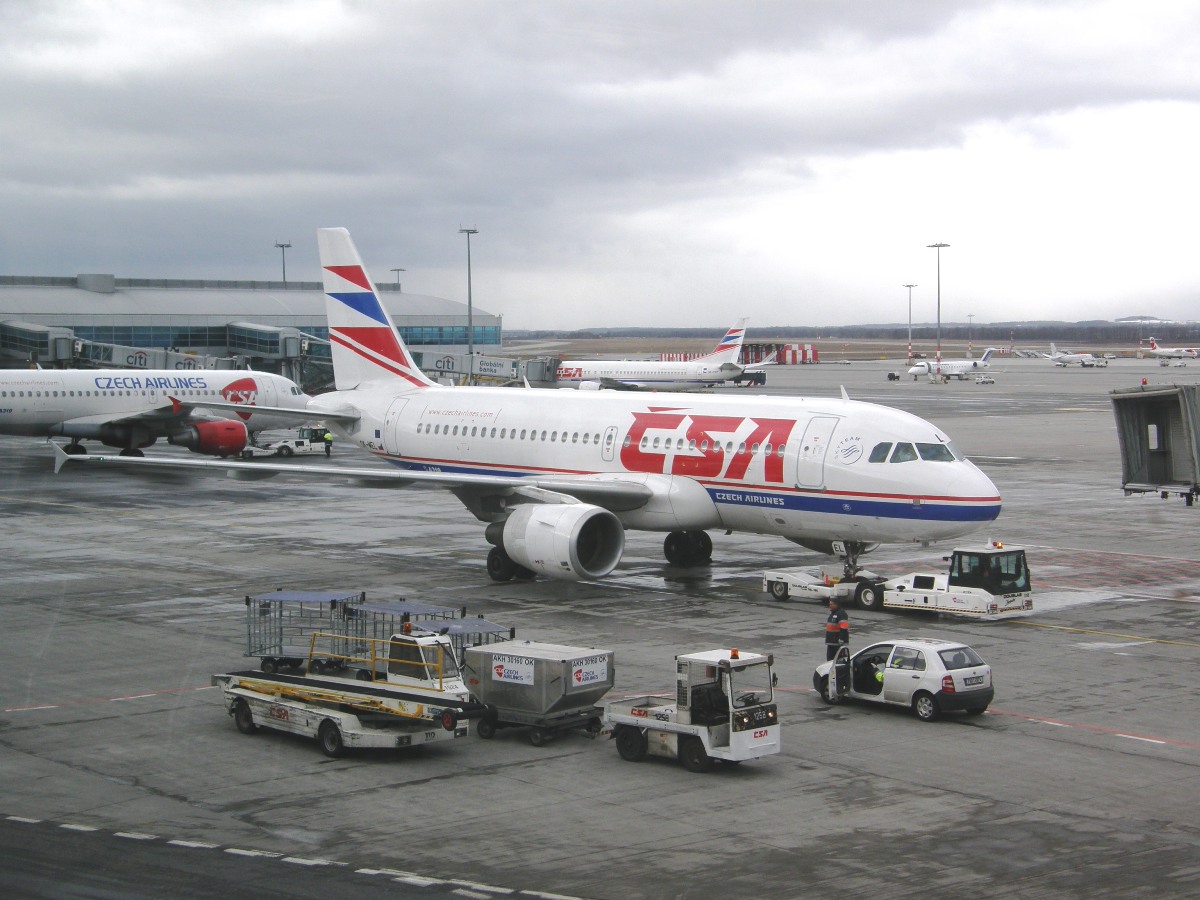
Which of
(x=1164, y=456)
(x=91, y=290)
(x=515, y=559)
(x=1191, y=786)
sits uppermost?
(x=91, y=290)

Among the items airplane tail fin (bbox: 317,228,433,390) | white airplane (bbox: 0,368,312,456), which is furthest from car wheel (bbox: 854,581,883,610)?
white airplane (bbox: 0,368,312,456)

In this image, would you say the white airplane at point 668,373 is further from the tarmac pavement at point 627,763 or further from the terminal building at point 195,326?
the tarmac pavement at point 627,763

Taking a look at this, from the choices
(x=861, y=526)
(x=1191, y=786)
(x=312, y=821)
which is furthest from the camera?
(x=861, y=526)

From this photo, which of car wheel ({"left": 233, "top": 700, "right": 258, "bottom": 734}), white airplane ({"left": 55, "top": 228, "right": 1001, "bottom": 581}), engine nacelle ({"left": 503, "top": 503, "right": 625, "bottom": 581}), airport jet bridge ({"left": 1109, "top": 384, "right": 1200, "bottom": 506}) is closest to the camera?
car wheel ({"left": 233, "top": 700, "right": 258, "bottom": 734})

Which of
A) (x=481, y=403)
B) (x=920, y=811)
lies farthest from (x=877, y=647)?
(x=481, y=403)

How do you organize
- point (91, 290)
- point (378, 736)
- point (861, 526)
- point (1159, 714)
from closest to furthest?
1. point (378, 736)
2. point (1159, 714)
3. point (861, 526)
4. point (91, 290)

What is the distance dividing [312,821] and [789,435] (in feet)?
62.0

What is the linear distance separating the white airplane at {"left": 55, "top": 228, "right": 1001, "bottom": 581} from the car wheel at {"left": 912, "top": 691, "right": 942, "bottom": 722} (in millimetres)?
9004

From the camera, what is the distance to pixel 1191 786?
61.1 feet

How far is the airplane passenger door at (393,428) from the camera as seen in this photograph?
140 ft

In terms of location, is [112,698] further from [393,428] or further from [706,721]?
[393,428]

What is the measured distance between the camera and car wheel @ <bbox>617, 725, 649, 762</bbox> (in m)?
20.1

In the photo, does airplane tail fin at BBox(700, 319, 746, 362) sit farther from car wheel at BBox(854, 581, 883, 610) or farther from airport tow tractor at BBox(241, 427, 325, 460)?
car wheel at BBox(854, 581, 883, 610)

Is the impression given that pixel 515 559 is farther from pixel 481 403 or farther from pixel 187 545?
pixel 187 545
